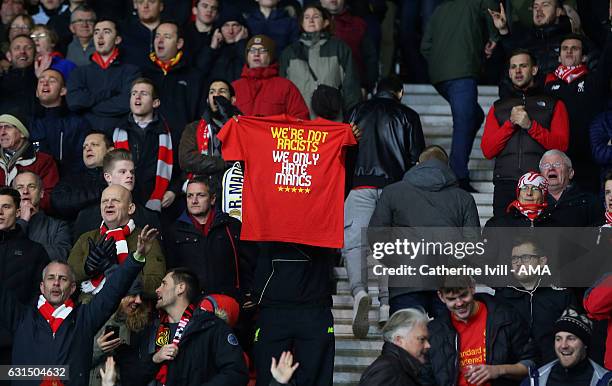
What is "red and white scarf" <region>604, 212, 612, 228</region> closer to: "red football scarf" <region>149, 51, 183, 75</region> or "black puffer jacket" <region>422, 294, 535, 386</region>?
"black puffer jacket" <region>422, 294, 535, 386</region>

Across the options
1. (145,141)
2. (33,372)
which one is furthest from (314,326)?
(145,141)

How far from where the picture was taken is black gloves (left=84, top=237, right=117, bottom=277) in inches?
451

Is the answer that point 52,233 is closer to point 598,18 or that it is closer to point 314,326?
point 314,326

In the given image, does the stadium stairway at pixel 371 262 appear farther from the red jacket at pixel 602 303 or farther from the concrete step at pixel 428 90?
the red jacket at pixel 602 303

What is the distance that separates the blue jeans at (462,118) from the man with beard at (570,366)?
375 cm

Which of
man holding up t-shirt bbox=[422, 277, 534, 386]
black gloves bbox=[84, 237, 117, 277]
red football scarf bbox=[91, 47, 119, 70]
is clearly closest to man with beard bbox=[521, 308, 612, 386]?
man holding up t-shirt bbox=[422, 277, 534, 386]

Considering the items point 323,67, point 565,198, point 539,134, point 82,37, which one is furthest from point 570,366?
point 82,37

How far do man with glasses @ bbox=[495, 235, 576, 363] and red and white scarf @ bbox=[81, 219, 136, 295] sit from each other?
2.83m

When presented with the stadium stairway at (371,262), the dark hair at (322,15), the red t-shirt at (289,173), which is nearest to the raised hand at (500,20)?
the stadium stairway at (371,262)

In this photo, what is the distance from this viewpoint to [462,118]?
1467 cm

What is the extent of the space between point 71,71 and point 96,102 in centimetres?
57

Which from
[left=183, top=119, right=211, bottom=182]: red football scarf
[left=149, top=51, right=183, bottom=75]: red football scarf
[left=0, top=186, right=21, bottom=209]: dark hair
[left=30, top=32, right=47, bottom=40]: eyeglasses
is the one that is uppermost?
[left=30, top=32, right=47, bottom=40]: eyeglasses

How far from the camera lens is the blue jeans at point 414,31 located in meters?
17.2

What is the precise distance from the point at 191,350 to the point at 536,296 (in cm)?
272
